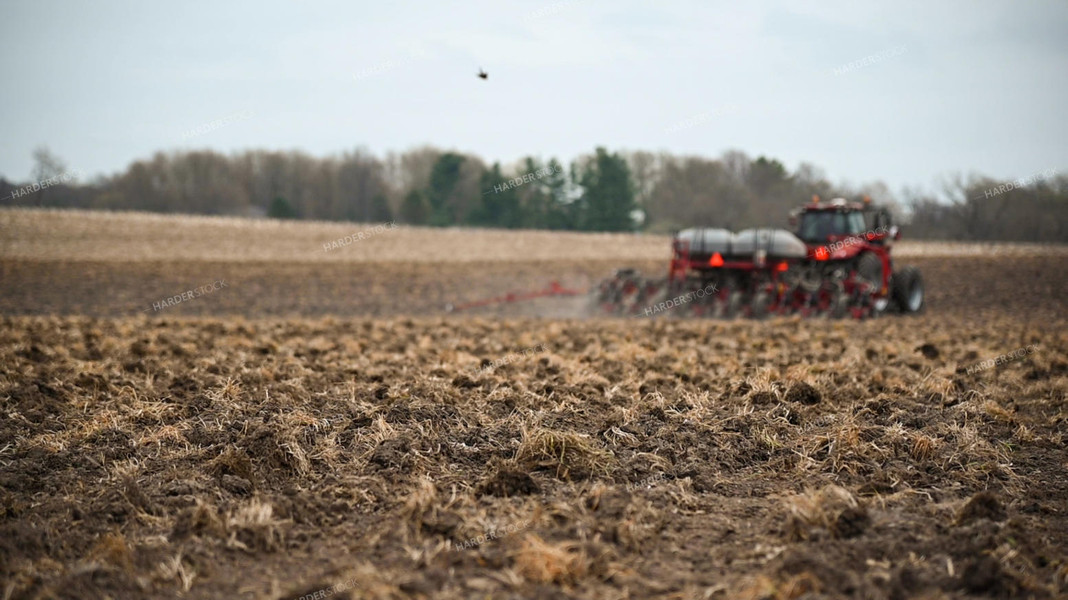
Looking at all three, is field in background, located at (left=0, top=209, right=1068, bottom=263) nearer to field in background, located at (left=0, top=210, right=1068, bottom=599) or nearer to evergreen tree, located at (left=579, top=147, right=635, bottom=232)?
evergreen tree, located at (left=579, top=147, right=635, bottom=232)

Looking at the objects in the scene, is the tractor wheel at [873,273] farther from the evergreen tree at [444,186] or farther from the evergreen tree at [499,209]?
the evergreen tree at [444,186]

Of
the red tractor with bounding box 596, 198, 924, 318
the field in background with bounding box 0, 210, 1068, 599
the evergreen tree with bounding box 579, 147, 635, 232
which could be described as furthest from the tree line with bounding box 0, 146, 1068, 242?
the field in background with bounding box 0, 210, 1068, 599

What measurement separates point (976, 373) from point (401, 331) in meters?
7.39

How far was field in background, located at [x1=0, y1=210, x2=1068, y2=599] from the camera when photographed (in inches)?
128

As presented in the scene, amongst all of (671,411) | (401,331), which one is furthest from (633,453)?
(401,331)

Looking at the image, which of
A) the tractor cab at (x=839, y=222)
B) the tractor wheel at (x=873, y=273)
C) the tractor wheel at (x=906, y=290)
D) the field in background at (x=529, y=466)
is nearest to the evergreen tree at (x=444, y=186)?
the tractor cab at (x=839, y=222)

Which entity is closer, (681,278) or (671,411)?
(671,411)

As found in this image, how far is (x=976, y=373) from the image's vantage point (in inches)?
301

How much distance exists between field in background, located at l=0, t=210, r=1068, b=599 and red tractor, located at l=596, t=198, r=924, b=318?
531 centimetres

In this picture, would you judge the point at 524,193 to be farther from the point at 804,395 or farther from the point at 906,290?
the point at 804,395

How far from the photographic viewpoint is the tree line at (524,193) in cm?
3481

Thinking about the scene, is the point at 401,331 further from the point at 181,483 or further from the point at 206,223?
the point at 206,223

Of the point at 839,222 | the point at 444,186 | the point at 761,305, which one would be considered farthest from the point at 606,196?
the point at 761,305

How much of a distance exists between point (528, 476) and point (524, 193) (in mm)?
47582
